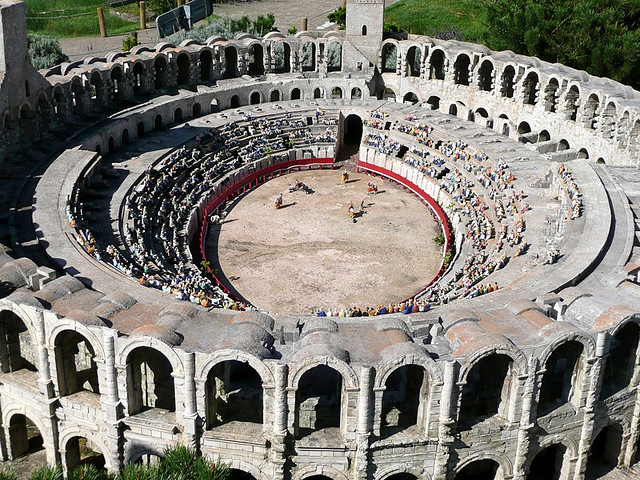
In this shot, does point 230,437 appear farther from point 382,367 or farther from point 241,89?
point 241,89

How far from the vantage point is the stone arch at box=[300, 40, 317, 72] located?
251 ft

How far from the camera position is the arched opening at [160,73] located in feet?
233

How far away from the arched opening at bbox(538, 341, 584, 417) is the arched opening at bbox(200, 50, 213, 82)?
48234 mm

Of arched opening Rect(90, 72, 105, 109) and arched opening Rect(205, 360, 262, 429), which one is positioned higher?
arched opening Rect(90, 72, 105, 109)

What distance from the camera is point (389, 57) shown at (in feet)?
287

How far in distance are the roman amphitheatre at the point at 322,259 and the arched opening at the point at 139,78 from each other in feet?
0.59

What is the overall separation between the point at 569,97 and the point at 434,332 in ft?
125

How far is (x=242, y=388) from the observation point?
35.1m

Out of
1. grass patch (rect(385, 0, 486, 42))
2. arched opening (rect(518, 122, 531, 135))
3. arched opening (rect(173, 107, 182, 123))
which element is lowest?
arched opening (rect(518, 122, 531, 135))

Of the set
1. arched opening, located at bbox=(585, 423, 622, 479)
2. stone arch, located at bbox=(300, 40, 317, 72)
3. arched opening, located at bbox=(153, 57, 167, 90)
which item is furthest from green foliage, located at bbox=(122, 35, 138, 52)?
arched opening, located at bbox=(585, 423, 622, 479)

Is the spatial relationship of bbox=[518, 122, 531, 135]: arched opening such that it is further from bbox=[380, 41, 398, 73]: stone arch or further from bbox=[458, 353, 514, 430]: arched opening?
bbox=[458, 353, 514, 430]: arched opening

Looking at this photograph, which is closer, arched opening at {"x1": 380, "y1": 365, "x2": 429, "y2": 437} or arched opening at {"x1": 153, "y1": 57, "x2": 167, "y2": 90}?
arched opening at {"x1": 380, "y1": 365, "x2": 429, "y2": 437}

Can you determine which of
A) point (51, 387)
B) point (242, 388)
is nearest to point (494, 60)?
point (242, 388)

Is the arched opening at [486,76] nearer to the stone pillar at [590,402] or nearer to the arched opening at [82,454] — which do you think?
the stone pillar at [590,402]
